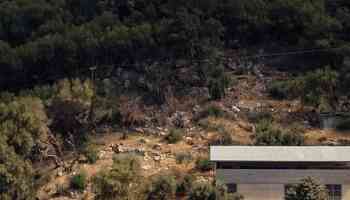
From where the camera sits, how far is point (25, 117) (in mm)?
28391

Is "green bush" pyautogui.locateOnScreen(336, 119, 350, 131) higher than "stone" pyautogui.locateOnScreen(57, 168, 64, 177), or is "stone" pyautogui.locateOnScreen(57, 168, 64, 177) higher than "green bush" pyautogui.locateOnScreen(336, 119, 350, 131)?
"green bush" pyautogui.locateOnScreen(336, 119, 350, 131)

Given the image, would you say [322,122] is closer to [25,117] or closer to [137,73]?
[137,73]

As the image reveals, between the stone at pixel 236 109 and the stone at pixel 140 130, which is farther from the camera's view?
the stone at pixel 236 109

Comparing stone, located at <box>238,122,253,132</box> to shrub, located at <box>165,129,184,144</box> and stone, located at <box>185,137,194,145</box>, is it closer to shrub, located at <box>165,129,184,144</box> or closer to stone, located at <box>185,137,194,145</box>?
stone, located at <box>185,137,194,145</box>

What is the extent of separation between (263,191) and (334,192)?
252 cm

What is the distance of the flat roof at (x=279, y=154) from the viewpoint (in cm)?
2766

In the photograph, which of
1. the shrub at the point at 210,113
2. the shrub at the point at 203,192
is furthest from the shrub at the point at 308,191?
the shrub at the point at 210,113

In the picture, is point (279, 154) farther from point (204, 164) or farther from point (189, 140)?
point (189, 140)

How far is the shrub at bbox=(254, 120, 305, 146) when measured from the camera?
3098 cm

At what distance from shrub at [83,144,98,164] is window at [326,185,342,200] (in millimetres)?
9173

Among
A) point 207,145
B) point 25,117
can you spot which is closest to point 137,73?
point 207,145

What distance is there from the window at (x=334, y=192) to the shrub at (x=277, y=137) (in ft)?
11.5

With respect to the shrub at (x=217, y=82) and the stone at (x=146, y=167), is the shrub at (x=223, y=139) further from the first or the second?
the shrub at (x=217, y=82)

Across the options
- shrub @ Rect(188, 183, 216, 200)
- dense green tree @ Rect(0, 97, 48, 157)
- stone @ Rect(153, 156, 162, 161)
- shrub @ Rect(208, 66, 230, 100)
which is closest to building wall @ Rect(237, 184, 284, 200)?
shrub @ Rect(188, 183, 216, 200)
